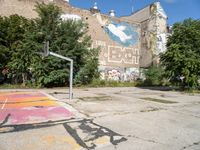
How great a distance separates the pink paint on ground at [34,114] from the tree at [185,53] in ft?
50.5

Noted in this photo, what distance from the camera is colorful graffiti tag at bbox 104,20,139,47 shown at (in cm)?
3597

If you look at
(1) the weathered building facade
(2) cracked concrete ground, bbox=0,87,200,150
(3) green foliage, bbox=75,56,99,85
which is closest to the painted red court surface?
(2) cracked concrete ground, bbox=0,87,200,150

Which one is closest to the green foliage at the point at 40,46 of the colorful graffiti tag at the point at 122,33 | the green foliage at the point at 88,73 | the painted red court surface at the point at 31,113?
the green foliage at the point at 88,73

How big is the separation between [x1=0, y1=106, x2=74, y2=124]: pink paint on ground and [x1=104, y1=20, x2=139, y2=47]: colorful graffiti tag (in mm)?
25648

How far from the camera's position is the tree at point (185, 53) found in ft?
76.1

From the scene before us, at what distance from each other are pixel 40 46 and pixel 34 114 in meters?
13.4

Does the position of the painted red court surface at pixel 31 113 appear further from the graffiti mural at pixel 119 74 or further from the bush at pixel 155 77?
the bush at pixel 155 77

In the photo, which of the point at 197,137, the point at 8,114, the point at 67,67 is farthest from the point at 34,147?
the point at 67,67

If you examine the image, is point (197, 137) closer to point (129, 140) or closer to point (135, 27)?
point (129, 140)

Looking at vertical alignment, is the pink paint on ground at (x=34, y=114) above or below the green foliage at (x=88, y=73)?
below

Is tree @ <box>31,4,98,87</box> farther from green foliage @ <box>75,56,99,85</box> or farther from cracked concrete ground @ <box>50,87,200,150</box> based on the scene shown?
cracked concrete ground @ <box>50,87,200,150</box>

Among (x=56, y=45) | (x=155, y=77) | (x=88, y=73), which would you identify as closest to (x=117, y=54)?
(x=155, y=77)

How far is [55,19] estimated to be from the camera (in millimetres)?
24031

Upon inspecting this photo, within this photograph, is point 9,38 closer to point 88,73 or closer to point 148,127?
point 88,73
